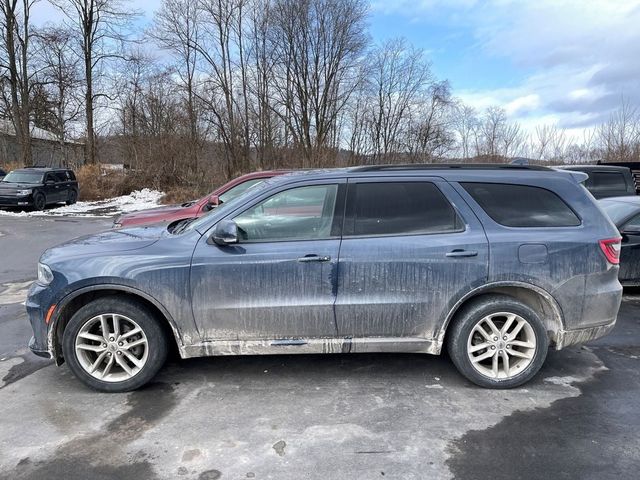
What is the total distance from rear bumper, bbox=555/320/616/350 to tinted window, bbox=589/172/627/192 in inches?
317

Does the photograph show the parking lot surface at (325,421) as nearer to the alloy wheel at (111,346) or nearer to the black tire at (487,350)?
the black tire at (487,350)

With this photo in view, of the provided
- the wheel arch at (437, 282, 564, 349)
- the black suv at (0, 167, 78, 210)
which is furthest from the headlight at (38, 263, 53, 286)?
the black suv at (0, 167, 78, 210)

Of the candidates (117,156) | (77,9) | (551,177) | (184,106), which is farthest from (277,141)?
(551,177)

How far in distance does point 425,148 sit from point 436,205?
33.3 metres

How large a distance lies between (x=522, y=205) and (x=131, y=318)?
322 centimetres

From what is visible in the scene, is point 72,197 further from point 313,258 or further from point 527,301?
point 527,301

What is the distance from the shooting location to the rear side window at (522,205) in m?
3.70

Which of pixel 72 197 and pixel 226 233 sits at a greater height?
pixel 72 197

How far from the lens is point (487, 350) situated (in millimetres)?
3697

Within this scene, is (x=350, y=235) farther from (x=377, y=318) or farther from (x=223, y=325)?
(x=223, y=325)

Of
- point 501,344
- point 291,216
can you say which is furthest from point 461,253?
point 291,216

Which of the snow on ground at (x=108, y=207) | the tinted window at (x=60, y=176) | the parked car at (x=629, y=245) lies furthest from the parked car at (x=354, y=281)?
the tinted window at (x=60, y=176)

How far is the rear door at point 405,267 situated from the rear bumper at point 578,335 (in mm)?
836

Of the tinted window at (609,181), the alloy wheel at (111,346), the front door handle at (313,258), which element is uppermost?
the tinted window at (609,181)
